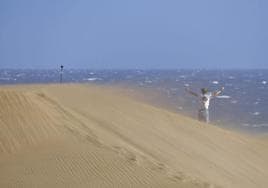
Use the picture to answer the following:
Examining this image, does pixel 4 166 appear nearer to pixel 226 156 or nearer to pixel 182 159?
pixel 182 159

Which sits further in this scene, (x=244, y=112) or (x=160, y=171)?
(x=244, y=112)

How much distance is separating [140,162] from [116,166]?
780 mm

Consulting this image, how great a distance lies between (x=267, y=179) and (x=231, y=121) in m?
14.5

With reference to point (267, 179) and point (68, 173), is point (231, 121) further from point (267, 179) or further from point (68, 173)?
point (68, 173)

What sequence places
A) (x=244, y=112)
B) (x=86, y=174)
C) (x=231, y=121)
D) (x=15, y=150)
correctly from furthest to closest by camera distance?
1. (x=244, y=112)
2. (x=231, y=121)
3. (x=15, y=150)
4. (x=86, y=174)

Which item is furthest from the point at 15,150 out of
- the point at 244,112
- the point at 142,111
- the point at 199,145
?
the point at 244,112

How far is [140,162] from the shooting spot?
11.5m

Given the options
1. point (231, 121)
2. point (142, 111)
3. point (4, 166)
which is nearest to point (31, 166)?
point (4, 166)

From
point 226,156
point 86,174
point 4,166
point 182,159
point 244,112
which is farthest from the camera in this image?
point 244,112

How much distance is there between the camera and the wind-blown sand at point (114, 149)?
1036cm

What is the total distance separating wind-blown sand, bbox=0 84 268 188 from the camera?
10.4m

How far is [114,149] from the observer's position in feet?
40.6

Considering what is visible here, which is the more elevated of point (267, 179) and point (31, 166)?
point (31, 166)

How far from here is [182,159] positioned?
43.1 ft
